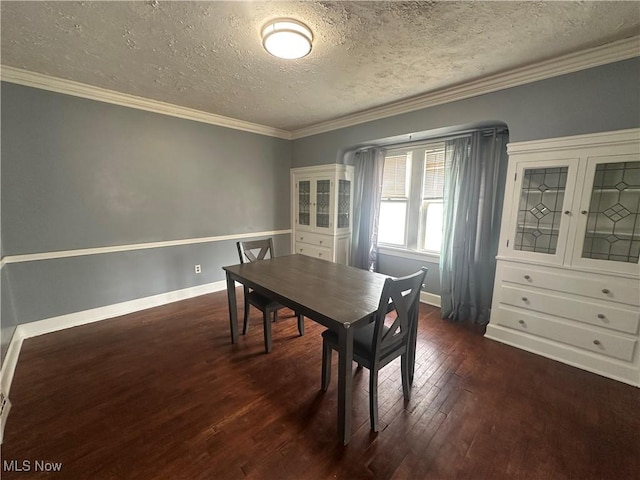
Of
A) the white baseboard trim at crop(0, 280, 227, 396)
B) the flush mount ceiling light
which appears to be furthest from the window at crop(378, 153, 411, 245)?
the white baseboard trim at crop(0, 280, 227, 396)

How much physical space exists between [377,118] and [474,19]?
1667mm

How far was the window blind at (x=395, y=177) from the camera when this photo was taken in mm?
3611

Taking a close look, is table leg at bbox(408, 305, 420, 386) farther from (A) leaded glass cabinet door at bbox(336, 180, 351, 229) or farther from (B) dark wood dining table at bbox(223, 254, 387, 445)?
(A) leaded glass cabinet door at bbox(336, 180, 351, 229)

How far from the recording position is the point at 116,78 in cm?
238

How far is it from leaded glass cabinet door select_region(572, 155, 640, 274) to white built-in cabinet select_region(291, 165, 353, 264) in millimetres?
2575

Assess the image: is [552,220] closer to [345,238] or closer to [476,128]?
[476,128]

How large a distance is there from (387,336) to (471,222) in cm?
196

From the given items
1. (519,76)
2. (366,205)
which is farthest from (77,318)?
(519,76)

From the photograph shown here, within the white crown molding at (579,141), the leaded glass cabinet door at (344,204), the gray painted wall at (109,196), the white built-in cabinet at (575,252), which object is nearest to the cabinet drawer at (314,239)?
the leaded glass cabinet door at (344,204)

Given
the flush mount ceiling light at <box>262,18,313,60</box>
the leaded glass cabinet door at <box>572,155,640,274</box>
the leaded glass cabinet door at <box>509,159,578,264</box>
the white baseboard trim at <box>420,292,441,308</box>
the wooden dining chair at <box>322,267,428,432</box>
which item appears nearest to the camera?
the wooden dining chair at <box>322,267,428,432</box>

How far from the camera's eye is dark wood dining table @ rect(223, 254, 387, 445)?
4.70ft

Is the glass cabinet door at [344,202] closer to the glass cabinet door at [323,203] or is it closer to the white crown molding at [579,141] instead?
the glass cabinet door at [323,203]

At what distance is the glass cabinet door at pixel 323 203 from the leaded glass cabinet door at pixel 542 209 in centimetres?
227

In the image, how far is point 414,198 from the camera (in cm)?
353
